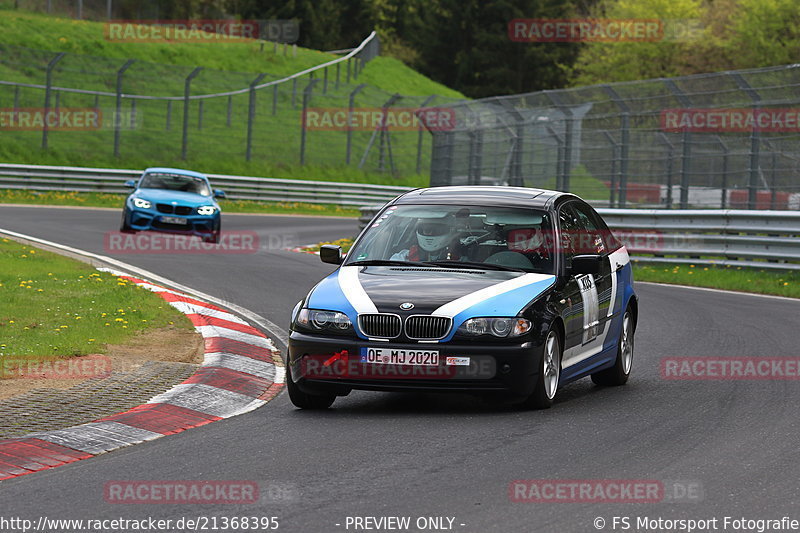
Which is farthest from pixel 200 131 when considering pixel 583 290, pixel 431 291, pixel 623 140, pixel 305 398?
pixel 431 291

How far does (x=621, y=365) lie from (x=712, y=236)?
11104mm

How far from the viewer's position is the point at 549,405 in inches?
348

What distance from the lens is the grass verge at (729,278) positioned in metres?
18.6

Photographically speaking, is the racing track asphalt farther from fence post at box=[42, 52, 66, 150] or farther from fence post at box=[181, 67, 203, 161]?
fence post at box=[181, 67, 203, 161]

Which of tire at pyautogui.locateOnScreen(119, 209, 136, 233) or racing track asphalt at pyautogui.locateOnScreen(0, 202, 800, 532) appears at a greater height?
tire at pyautogui.locateOnScreen(119, 209, 136, 233)

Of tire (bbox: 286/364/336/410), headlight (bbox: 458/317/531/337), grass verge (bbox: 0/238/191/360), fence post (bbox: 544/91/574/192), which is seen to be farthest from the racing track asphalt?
fence post (bbox: 544/91/574/192)

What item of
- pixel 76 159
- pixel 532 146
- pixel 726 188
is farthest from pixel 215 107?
pixel 726 188

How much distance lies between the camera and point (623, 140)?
25.4m

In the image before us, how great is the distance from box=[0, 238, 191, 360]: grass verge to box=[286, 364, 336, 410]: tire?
2.28 m

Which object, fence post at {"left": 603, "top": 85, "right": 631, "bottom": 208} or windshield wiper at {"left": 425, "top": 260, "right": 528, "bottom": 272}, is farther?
fence post at {"left": 603, "top": 85, "right": 631, "bottom": 208}

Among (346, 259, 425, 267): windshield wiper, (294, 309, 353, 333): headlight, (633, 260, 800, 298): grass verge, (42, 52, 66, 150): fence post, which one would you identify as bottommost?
(633, 260, 800, 298): grass verge

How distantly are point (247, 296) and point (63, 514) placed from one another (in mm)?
9546

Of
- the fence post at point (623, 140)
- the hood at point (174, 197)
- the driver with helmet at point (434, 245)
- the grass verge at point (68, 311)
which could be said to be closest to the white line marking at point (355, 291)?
the driver with helmet at point (434, 245)

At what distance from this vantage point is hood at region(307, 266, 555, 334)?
332 inches
